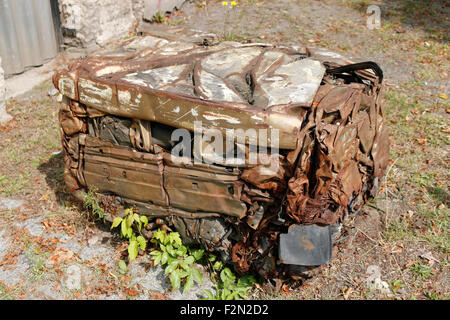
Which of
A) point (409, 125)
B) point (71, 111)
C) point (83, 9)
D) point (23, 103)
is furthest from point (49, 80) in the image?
point (409, 125)

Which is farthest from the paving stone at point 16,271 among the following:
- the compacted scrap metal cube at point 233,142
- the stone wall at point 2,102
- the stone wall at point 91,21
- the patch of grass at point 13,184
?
the stone wall at point 91,21

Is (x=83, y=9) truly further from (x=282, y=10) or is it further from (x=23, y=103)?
(x=282, y=10)

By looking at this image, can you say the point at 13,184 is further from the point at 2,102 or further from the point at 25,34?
the point at 25,34

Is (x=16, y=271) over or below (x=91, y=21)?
below

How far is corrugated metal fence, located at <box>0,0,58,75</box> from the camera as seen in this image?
5484 mm

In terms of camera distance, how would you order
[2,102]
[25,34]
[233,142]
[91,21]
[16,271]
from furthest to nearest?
1. [91,21]
2. [25,34]
3. [2,102]
4. [16,271]
5. [233,142]

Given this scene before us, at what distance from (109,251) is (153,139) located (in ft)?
3.46

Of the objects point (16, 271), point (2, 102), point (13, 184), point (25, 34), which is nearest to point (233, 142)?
point (16, 271)

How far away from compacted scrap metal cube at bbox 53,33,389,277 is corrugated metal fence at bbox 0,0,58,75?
2.88m

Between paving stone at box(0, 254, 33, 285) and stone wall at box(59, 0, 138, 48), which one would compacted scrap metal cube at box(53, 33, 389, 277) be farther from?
stone wall at box(59, 0, 138, 48)

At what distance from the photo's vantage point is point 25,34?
18.8ft

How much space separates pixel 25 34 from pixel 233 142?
4.34m

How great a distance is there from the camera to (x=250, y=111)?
8.54ft

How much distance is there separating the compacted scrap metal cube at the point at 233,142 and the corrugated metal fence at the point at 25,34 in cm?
288
